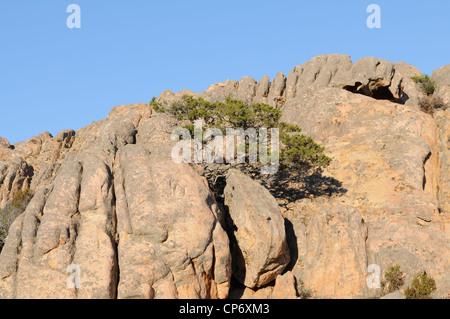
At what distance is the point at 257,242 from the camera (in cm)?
3070

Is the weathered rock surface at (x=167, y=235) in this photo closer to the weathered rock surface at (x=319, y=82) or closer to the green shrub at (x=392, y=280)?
the green shrub at (x=392, y=280)

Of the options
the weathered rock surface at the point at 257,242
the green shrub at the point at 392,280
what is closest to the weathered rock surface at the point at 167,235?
the weathered rock surface at the point at 257,242

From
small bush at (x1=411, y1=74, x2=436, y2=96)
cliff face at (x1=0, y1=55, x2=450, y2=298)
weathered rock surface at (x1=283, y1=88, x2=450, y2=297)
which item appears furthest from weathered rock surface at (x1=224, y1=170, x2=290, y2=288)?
small bush at (x1=411, y1=74, x2=436, y2=96)

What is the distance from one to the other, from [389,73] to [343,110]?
10.9 meters

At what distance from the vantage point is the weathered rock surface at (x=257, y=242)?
30562 mm

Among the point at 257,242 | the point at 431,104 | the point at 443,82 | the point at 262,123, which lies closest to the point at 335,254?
the point at 257,242

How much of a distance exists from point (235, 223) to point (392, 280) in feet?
31.6

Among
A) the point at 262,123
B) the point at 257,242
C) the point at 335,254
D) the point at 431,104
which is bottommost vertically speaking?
the point at 335,254

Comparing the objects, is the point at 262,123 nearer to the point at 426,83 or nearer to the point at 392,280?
the point at 392,280

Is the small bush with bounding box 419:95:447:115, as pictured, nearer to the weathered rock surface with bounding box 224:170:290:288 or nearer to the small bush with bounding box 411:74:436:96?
the small bush with bounding box 411:74:436:96

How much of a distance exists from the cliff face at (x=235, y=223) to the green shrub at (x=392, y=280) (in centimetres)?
57

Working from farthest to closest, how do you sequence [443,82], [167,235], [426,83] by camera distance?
[443,82]
[426,83]
[167,235]
